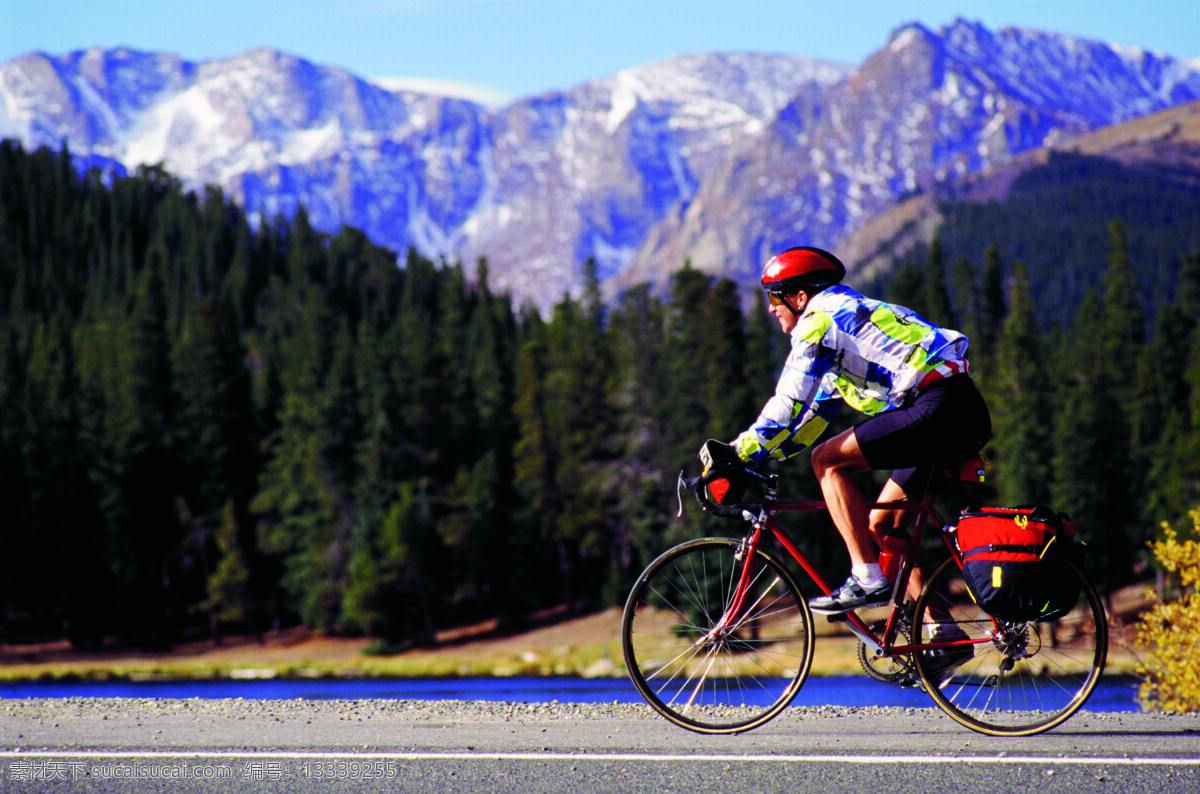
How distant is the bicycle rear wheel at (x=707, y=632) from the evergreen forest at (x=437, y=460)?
38.6 m

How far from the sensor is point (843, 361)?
6.23m

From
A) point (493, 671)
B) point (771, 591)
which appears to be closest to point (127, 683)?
point (493, 671)

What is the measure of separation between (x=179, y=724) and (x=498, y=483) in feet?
178

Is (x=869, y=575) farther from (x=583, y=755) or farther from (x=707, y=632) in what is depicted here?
(x=583, y=755)

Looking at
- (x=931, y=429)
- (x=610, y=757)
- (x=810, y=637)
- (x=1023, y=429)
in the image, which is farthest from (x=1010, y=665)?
(x=1023, y=429)

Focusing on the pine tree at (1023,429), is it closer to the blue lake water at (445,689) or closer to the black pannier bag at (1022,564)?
the blue lake water at (445,689)

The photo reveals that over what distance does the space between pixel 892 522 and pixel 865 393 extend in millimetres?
844

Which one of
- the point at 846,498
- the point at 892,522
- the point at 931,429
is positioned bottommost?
the point at 892,522

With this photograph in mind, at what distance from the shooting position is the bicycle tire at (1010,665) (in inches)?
256

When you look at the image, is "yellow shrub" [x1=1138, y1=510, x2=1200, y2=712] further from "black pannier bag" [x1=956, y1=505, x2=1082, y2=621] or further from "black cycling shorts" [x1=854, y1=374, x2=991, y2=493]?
"black cycling shorts" [x1=854, y1=374, x2=991, y2=493]

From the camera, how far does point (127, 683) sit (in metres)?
47.0

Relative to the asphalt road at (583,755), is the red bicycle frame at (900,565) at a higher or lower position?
higher

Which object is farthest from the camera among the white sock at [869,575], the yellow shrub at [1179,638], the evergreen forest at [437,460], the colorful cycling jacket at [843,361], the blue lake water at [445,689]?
the evergreen forest at [437,460]

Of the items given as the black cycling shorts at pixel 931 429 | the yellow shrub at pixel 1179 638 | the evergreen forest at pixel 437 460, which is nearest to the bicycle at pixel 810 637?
the black cycling shorts at pixel 931 429
